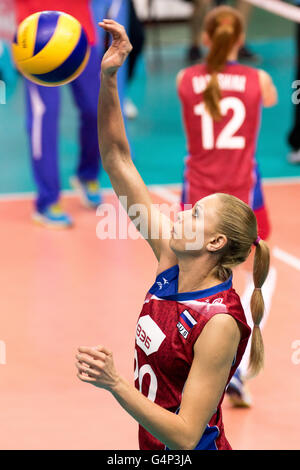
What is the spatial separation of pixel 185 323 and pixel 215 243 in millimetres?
258

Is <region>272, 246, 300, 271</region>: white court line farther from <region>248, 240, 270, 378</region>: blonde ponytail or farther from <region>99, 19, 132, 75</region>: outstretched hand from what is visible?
<region>99, 19, 132, 75</region>: outstretched hand

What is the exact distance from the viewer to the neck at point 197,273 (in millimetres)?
2506

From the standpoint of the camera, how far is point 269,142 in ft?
28.6

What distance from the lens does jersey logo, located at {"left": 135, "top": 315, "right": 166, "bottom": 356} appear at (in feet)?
8.11

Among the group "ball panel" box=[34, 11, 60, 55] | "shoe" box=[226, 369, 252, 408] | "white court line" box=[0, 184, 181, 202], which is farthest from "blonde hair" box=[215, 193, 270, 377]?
"white court line" box=[0, 184, 181, 202]

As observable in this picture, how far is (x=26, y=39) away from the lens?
3791 millimetres

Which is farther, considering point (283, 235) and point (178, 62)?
point (178, 62)

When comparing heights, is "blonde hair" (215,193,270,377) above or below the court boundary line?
above

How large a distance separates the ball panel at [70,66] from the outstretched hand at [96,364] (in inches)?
70.0

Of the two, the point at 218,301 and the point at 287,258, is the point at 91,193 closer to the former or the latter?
the point at 287,258

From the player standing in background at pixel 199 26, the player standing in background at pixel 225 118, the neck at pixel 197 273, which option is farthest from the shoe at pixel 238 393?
the player standing in background at pixel 199 26
